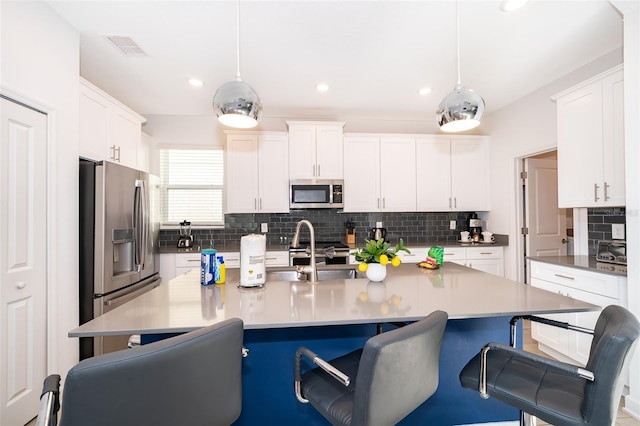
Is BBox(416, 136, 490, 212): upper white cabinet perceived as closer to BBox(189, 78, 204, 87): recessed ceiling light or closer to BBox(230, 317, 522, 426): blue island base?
BBox(230, 317, 522, 426): blue island base

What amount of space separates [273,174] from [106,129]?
1.88m

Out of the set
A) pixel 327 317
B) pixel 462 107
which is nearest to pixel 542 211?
pixel 462 107

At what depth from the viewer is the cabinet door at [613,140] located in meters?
2.27

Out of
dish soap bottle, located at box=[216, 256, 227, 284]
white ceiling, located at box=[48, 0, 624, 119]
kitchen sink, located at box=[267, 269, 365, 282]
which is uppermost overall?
white ceiling, located at box=[48, 0, 624, 119]

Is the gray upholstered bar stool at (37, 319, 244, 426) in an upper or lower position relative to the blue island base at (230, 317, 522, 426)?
upper

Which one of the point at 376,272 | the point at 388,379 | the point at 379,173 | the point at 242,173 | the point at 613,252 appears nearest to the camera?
the point at 388,379

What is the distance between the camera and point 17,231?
6.00ft

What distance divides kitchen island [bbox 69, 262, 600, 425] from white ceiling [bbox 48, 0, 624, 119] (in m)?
1.86

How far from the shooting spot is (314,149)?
405 centimetres

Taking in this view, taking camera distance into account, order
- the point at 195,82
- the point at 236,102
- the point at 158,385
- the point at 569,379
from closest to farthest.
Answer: the point at 158,385 → the point at 569,379 → the point at 236,102 → the point at 195,82

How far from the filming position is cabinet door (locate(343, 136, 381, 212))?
418cm

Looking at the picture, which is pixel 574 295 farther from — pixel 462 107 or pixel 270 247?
pixel 270 247

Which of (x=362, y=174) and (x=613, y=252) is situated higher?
(x=362, y=174)

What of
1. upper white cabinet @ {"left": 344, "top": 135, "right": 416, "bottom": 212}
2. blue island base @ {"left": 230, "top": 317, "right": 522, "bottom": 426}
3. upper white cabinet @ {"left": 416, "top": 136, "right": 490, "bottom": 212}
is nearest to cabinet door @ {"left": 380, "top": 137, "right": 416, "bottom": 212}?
upper white cabinet @ {"left": 344, "top": 135, "right": 416, "bottom": 212}
